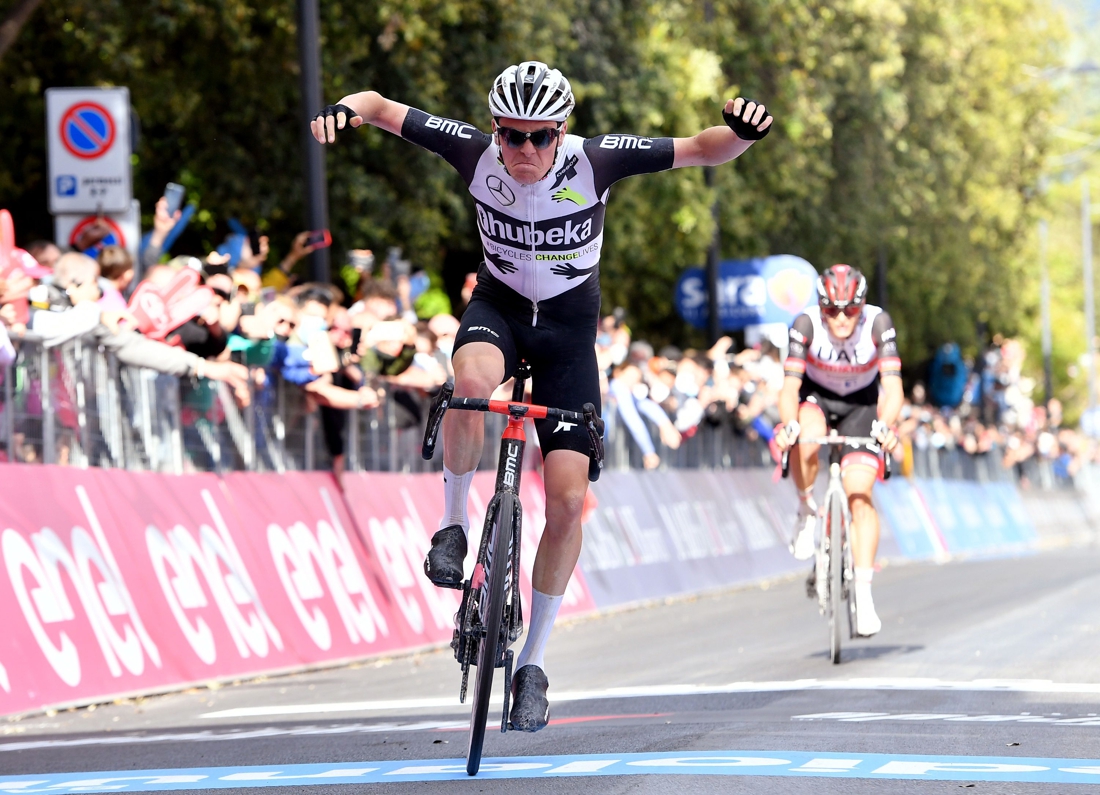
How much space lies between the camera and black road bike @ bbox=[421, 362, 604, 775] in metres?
7.28

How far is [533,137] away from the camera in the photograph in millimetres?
7477

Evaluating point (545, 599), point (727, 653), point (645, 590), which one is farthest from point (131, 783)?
point (645, 590)

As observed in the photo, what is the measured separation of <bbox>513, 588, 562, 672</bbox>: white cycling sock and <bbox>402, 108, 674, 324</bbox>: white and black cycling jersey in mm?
1135

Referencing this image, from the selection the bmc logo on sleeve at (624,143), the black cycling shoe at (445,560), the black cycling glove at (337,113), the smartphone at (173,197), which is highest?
the smartphone at (173,197)

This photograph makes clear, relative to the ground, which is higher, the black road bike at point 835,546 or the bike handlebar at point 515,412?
the bike handlebar at point 515,412

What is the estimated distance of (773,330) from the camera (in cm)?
2845

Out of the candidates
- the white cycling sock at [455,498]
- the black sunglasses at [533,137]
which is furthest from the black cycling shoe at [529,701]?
the black sunglasses at [533,137]

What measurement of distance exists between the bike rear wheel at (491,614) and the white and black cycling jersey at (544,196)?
86 cm

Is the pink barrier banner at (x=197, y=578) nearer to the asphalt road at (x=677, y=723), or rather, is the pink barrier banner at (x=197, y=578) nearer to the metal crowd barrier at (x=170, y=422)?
the metal crowd barrier at (x=170, y=422)

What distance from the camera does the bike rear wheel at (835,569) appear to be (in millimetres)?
11930

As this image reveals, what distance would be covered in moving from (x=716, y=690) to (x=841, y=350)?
302 centimetres

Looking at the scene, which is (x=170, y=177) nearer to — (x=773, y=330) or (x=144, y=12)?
(x=144, y=12)

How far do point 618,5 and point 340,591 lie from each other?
44.8 ft

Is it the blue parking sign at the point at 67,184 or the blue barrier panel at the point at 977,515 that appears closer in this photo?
the blue parking sign at the point at 67,184
